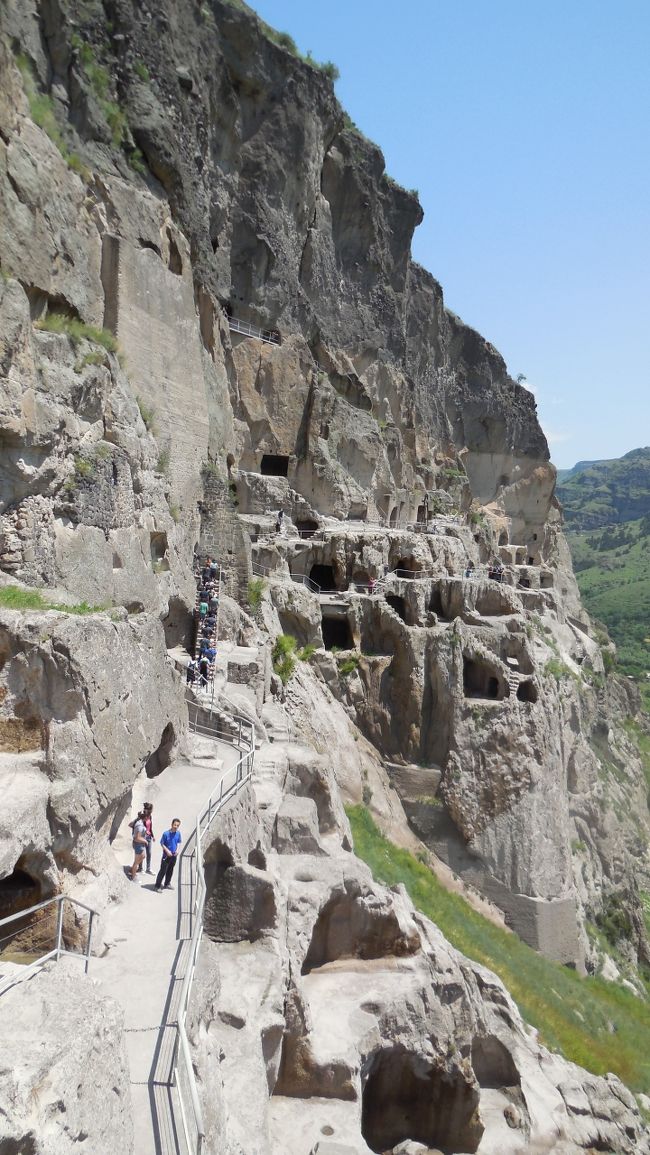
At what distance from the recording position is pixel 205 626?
1703 cm

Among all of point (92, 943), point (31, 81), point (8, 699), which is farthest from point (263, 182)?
point (92, 943)

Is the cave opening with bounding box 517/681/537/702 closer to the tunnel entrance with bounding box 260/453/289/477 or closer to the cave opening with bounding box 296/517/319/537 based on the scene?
the cave opening with bounding box 296/517/319/537

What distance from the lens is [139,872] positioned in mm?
8781

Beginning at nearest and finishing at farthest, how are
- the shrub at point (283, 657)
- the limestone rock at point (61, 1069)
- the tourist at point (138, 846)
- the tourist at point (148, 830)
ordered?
the limestone rock at point (61, 1069) < the tourist at point (138, 846) < the tourist at point (148, 830) < the shrub at point (283, 657)

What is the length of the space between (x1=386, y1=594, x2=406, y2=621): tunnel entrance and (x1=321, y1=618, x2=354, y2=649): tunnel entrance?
185 centimetres

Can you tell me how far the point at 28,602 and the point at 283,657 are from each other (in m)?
12.3

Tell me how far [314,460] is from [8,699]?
23.7 meters

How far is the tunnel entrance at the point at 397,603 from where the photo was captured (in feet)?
81.9

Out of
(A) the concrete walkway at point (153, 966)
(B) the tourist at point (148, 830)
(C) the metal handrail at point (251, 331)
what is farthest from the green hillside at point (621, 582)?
(B) the tourist at point (148, 830)

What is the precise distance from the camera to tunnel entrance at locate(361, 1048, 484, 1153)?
1106cm

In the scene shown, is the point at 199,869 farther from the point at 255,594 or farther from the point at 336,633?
the point at 336,633

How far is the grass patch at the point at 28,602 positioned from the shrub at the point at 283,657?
11.0 m

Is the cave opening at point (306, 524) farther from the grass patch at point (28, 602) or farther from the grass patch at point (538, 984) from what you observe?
the grass patch at point (28, 602)

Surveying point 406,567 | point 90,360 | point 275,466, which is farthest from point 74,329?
point 275,466
